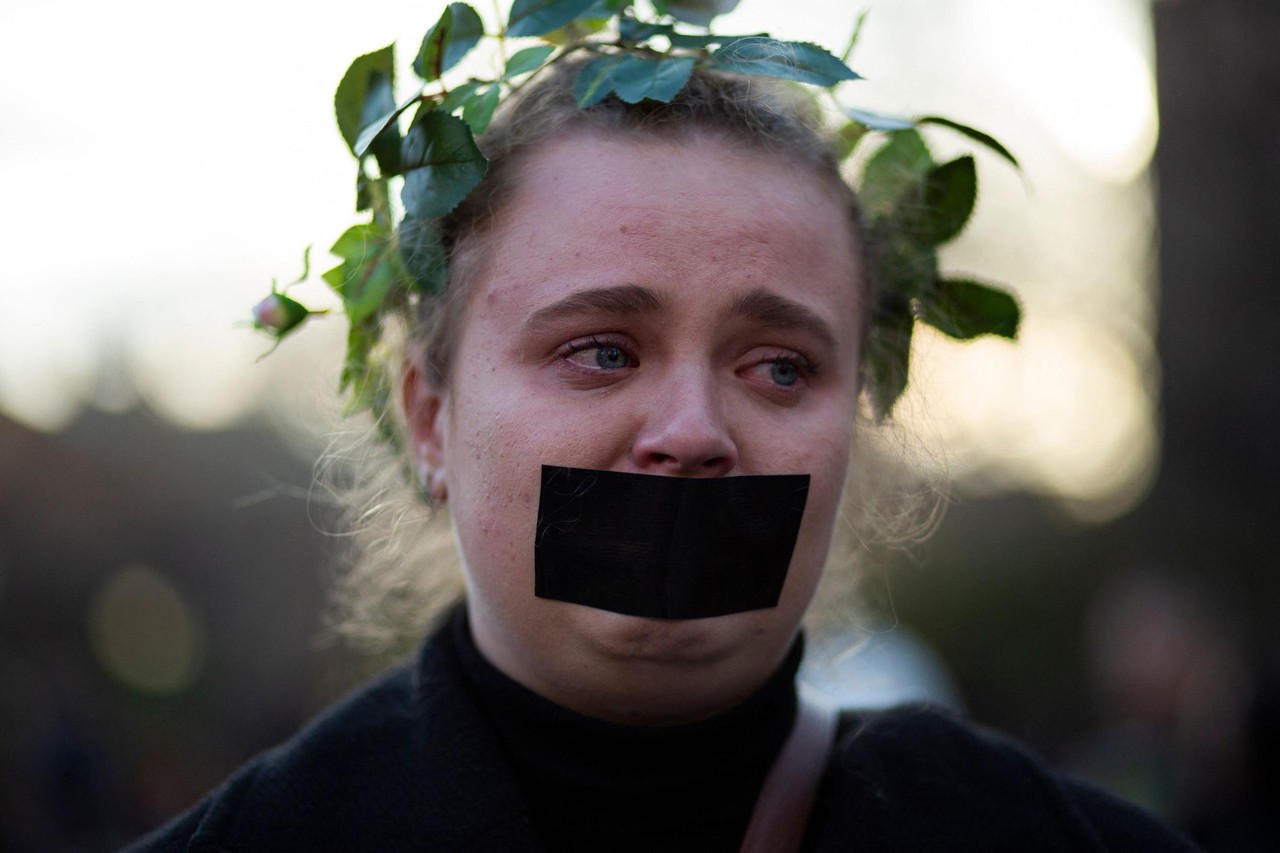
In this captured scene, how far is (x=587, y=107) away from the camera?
6.46ft

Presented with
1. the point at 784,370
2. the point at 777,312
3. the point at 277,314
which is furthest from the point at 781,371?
the point at 277,314

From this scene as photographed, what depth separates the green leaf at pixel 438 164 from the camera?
189 centimetres

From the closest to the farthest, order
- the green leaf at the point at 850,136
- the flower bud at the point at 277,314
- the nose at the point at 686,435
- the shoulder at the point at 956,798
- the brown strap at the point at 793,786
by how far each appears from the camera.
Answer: the nose at the point at 686,435
the brown strap at the point at 793,786
the shoulder at the point at 956,798
the flower bud at the point at 277,314
the green leaf at the point at 850,136

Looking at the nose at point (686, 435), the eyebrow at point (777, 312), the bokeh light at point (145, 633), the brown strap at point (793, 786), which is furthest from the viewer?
the bokeh light at point (145, 633)

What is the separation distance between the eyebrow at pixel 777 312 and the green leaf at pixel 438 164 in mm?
511

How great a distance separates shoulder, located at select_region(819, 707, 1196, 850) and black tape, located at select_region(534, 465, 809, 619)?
567 millimetres

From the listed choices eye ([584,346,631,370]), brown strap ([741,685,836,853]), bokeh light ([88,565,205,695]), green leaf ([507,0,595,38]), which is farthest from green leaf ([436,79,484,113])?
bokeh light ([88,565,205,695])

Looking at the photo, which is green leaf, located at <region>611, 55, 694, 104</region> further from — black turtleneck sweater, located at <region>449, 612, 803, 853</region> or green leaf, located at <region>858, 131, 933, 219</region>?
black turtleneck sweater, located at <region>449, 612, 803, 853</region>

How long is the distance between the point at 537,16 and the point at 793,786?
149 cm

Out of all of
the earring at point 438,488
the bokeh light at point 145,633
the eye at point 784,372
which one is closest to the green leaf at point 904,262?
the eye at point 784,372

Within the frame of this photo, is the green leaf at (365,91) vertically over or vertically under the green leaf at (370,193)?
over

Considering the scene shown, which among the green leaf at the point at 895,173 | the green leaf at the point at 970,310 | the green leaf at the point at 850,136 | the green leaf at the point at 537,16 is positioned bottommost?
the green leaf at the point at 970,310

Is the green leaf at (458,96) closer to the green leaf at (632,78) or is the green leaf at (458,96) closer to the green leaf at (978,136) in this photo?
the green leaf at (632,78)

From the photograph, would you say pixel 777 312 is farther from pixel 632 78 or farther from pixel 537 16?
pixel 537 16
